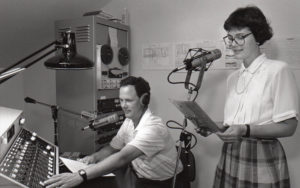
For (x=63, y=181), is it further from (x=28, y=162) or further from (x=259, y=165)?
(x=259, y=165)

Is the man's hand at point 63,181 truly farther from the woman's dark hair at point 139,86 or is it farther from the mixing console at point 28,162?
the woman's dark hair at point 139,86

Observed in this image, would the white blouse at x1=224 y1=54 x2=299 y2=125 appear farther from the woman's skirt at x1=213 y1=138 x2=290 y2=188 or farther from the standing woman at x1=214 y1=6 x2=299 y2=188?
the woman's skirt at x1=213 y1=138 x2=290 y2=188

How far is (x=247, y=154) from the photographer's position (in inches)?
51.9

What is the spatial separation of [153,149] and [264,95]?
59 centimetres

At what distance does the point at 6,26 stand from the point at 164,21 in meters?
→ 1.19

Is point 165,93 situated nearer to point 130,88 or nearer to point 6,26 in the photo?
point 130,88

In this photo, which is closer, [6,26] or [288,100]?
[288,100]

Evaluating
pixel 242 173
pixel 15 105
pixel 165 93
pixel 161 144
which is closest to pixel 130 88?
pixel 161 144

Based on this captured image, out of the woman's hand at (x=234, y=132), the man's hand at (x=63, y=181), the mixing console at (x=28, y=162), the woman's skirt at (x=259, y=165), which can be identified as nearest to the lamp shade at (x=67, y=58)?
the mixing console at (x=28, y=162)

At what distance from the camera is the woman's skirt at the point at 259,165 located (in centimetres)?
128

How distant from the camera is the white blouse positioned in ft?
4.15

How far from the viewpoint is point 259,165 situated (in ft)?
4.23

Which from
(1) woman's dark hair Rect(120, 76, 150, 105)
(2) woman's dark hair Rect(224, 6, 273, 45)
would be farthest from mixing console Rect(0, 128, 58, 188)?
(2) woman's dark hair Rect(224, 6, 273, 45)

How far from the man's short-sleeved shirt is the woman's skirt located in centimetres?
35
